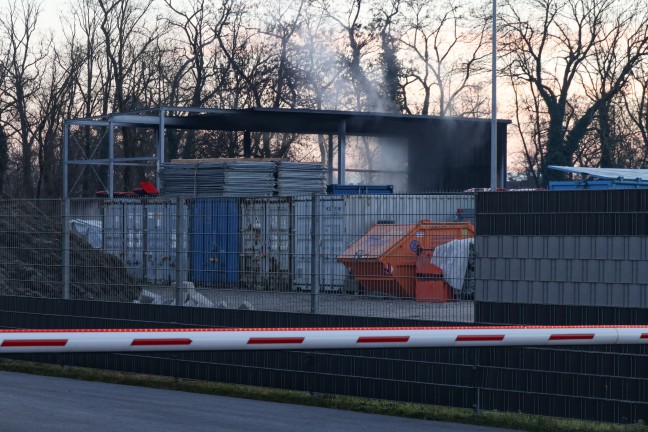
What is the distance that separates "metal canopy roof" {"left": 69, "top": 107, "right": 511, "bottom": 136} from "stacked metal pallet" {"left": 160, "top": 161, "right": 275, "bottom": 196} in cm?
385

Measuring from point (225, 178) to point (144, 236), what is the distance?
15.8 metres

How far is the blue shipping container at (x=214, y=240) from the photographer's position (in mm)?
13312

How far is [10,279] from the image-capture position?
636 inches

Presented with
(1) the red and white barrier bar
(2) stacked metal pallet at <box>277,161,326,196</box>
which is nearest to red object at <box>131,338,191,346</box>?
(1) the red and white barrier bar

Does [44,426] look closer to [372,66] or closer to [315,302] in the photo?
[315,302]

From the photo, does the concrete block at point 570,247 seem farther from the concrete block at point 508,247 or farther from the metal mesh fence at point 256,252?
the metal mesh fence at point 256,252

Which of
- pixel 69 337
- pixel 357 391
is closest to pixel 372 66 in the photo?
pixel 357 391

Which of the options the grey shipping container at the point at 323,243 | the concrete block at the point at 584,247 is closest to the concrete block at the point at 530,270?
the concrete block at the point at 584,247

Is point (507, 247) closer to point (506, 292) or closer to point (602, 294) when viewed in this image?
point (506, 292)

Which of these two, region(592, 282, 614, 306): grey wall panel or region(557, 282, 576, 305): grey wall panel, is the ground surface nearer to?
region(557, 282, 576, 305): grey wall panel

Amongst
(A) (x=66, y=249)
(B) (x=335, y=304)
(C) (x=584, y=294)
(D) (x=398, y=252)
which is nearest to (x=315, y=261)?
(B) (x=335, y=304)

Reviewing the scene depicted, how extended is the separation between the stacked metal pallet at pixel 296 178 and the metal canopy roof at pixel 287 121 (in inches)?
187

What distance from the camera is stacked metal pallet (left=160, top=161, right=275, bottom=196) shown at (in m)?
30.1

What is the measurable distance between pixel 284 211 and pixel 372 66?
1566 inches
